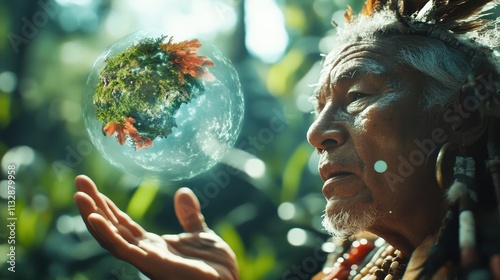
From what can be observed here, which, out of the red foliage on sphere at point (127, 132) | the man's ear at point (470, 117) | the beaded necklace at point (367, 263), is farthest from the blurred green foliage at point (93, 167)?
the man's ear at point (470, 117)

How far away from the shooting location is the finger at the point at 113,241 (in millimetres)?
1280

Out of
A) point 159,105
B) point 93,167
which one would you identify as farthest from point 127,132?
point 93,167

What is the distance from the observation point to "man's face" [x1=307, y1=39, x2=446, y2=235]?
118 centimetres

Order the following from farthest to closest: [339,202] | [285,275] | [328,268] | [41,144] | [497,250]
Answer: [41,144], [285,275], [328,268], [339,202], [497,250]

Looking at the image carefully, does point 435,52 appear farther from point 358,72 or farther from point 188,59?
point 188,59

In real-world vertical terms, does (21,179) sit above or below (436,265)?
below

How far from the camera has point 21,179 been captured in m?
2.26

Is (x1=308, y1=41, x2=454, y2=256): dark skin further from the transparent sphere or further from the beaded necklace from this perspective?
the transparent sphere

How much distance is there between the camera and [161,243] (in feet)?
4.58

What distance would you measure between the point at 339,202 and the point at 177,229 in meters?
1.26

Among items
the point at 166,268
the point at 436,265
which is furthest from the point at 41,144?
the point at 436,265

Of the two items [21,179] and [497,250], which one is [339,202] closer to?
[497,250]

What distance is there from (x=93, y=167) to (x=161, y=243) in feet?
3.68

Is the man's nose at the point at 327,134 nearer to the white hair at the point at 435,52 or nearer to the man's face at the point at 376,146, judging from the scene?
the man's face at the point at 376,146
